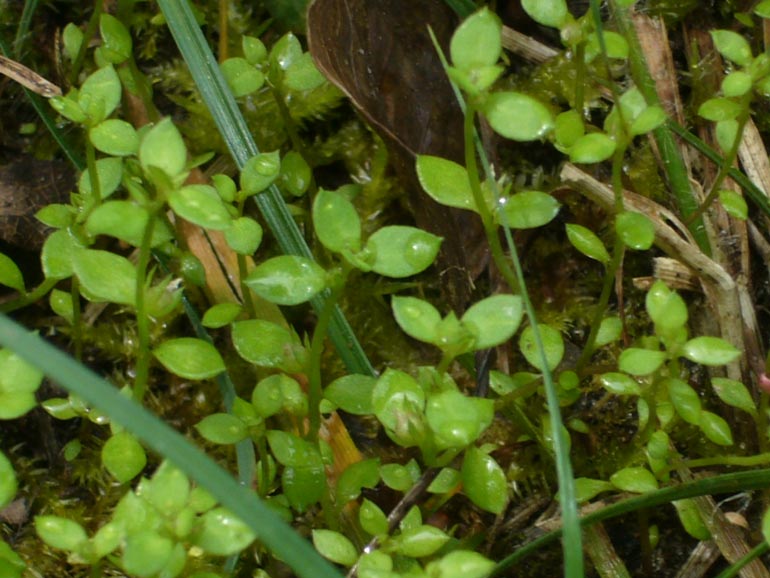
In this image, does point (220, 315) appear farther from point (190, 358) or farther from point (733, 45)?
point (733, 45)

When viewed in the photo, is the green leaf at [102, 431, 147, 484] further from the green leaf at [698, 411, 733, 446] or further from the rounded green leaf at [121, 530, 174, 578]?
the green leaf at [698, 411, 733, 446]

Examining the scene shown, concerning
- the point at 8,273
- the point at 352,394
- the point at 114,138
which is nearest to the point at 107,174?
the point at 114,138

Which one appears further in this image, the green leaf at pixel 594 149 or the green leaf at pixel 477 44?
the green leaf at pixel 594 149

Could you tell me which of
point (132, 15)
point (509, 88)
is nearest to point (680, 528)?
point (509, 88)

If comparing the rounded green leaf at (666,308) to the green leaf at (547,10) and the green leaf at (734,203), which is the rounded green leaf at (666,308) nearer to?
the green leaf at (734,203)

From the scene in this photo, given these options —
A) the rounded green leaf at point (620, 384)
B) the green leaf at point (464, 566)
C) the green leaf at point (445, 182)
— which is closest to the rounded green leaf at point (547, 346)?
the rounded green leaf at point (620, 384)

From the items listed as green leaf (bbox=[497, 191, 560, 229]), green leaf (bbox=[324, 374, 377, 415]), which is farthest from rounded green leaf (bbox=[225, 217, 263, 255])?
green leaf (bbox=[497, 191, 560, 229])
